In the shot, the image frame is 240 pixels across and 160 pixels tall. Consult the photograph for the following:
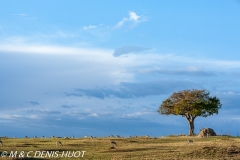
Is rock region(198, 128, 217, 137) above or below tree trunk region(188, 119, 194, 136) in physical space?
below

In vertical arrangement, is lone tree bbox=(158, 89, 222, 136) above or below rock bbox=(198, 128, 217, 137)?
above

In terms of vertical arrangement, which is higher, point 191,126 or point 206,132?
point 191,126

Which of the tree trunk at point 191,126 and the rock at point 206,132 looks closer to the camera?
the rock at point 206,132

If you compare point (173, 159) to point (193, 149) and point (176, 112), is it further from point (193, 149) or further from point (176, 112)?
point (176, 112)

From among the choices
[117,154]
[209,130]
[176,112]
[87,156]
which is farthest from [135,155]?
[176,112]

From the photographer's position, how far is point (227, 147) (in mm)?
41000

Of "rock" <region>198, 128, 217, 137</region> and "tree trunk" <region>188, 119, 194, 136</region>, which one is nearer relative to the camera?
"rock" <region>198, 128, 217, 137</region>

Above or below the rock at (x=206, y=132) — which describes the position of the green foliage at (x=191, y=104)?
above

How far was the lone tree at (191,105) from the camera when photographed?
7719 centimetres

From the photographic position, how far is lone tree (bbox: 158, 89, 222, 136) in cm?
7719

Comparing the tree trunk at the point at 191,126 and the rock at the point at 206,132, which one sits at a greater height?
the tree trunk at the point at 191,126

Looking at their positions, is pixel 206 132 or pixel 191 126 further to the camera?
pixel 191 126

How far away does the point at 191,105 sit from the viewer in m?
76.8

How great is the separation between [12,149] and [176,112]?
139 feet
